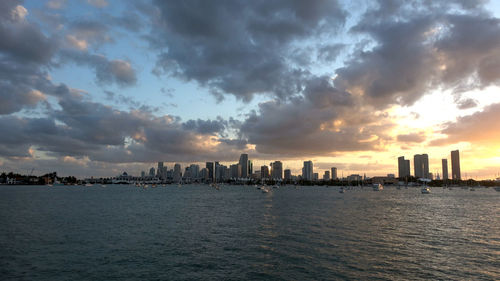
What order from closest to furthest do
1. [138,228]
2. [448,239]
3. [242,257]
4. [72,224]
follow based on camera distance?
[242,257], [448,239], [138,228], [72,224]

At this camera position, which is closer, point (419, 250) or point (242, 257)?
point (242, 257)

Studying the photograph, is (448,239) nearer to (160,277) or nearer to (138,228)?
(160,277)

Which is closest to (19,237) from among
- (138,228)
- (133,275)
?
(138,228)

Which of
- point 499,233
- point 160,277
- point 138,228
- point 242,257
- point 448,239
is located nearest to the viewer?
point 160,277

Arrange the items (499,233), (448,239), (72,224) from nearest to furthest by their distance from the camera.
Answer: (448,239)
(499,233)
(72,224)

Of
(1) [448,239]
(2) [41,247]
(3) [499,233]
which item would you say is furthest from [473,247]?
(2) [41,247]

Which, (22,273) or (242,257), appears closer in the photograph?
(22,273)

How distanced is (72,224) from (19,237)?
14747mm

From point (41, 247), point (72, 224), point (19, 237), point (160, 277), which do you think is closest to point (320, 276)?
point (160, 277)

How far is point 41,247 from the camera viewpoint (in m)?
44.8

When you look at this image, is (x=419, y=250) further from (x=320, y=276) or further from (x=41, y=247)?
(x=41, y=247)

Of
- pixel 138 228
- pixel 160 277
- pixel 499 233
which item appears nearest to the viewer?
pixel 160 277

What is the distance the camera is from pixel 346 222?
7025 centimetres

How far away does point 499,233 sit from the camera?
5738 centimetres
